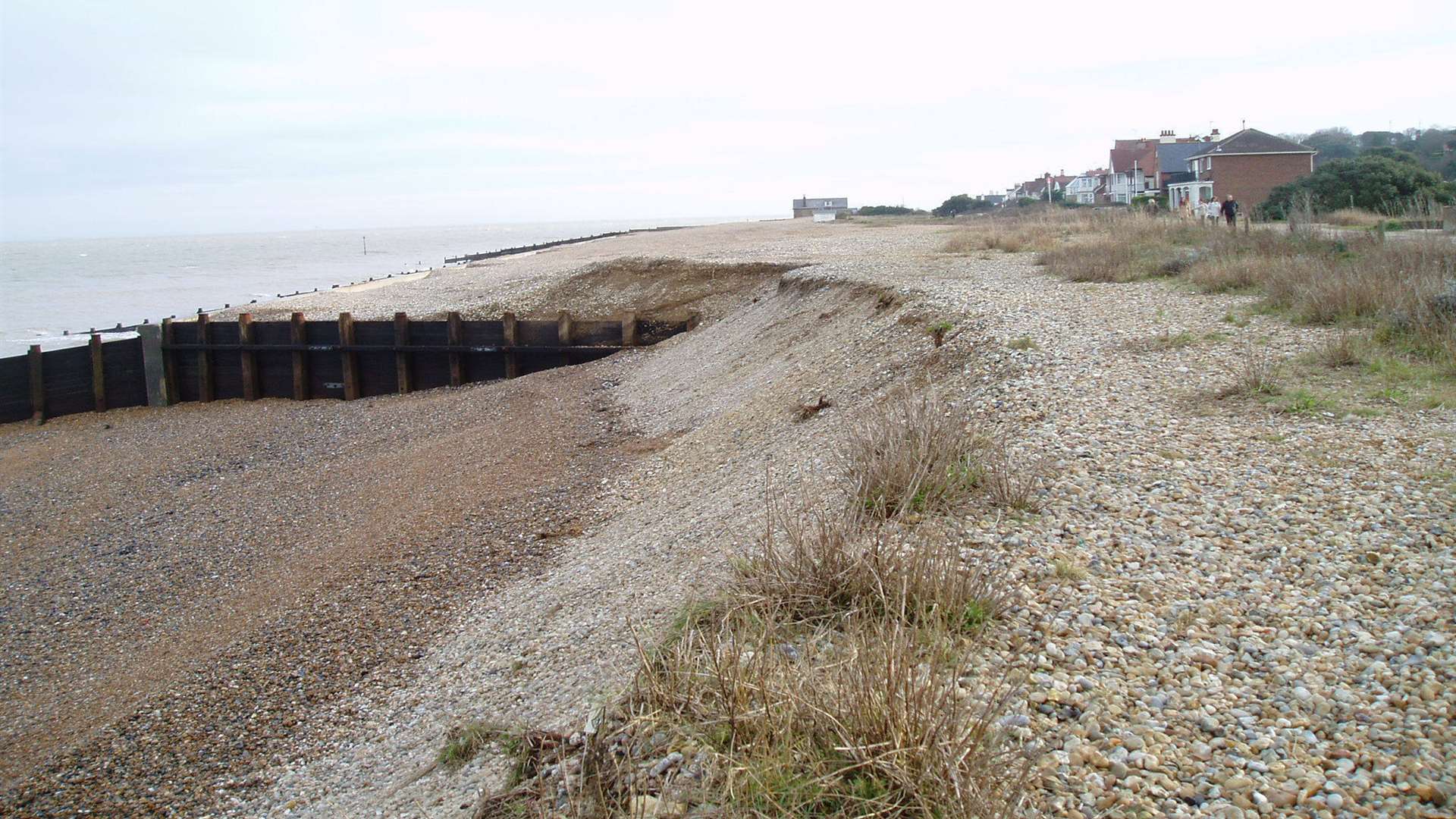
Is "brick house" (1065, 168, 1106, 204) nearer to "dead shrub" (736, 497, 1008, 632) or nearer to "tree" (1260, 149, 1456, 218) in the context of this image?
"tree" (1260, 149, 1456, 218)

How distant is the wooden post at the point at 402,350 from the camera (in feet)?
66.9

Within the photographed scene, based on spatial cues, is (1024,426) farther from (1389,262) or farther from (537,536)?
(1389,262)

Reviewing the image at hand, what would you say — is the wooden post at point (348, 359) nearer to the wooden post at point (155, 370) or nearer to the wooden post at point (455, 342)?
the wooden post at point (455, 342)

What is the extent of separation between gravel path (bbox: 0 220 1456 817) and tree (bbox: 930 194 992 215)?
232 feet

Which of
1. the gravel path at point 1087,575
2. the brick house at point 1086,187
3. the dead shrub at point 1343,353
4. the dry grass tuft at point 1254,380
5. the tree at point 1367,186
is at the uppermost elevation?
the brick house at point 1086,187

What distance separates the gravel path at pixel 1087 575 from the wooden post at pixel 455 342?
20.6 ft

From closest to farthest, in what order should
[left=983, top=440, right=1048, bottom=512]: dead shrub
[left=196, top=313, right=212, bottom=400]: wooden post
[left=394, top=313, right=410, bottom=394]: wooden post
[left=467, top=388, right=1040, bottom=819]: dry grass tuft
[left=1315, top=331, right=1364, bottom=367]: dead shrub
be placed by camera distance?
[left=467, top=388, right=1040, bottom=819]: dry grass tuft
[left=983, top=440, right=1048, bottom=512]: dead shrub
[left=1315, top=331, right=1364, bottom=367]: dead shrub
[left=394, top=313, right=410, bottom=394]: wooden post
[left=196, top=313, right=212, bottom=400]: wooden post

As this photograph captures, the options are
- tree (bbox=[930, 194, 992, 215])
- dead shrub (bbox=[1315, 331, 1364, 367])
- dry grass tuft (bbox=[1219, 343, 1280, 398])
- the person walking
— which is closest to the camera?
dry grass tuft (bbox=[1219, 343, 1280, 398])

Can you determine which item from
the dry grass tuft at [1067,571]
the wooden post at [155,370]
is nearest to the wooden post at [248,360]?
the wooden post at [155,370]

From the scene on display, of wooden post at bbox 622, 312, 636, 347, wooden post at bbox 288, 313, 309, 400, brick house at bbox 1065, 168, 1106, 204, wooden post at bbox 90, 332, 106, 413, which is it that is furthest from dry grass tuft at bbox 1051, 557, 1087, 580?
brick house at bbox 1065, 168, 1106, 204

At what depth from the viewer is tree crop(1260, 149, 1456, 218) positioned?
36.0 m

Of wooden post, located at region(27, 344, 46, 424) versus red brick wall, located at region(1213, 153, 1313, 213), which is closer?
wooden post, located at region(27, 344, 46, 424)

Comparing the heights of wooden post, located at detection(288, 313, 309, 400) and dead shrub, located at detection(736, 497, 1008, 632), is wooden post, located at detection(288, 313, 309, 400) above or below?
above

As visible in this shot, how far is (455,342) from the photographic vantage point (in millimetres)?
20266
